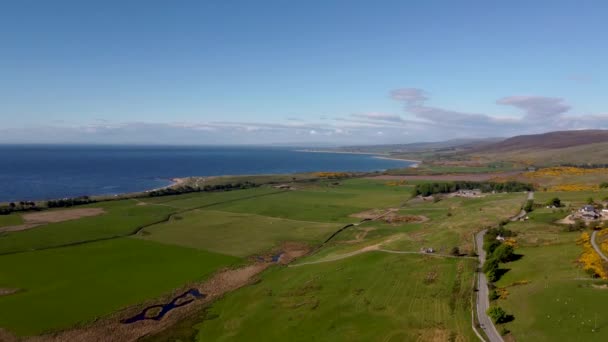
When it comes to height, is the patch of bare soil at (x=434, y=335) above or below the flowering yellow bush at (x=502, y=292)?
below

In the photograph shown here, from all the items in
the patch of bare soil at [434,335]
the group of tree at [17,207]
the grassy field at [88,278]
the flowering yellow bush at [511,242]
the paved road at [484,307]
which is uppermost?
the flowering yellow bush at [511,242]

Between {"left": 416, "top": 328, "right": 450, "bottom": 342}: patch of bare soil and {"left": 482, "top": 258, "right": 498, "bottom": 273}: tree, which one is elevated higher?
{"left": 482, "top": 258, "right": 498, "bottom": 273}: tree

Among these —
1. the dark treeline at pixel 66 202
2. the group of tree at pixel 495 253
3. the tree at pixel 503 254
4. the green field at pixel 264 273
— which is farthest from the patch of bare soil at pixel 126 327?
the dark treeline at pixel 66 202

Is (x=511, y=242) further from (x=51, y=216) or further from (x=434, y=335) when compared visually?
(x=51, y=216)

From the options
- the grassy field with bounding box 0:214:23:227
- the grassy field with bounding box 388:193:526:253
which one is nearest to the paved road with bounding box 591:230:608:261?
the grassy field with bounding box 388:193:526:253

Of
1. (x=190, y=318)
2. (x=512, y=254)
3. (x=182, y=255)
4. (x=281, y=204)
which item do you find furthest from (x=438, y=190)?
(x=190, y=318)

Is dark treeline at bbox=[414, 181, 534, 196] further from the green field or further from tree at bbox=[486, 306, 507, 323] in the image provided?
tree at bbox=[486, 306, 507, 323]

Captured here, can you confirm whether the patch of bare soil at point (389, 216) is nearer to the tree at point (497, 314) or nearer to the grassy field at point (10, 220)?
the tree at point (497, 314)
